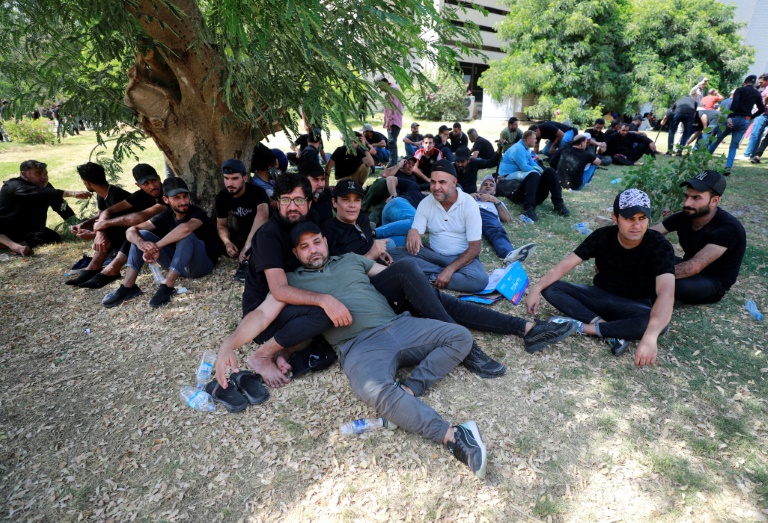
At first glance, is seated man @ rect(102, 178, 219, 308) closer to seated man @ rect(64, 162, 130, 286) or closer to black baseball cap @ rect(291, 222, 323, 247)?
seated man @ rect(64, 162, 130, 286)

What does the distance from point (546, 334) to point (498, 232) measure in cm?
242

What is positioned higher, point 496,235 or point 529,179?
point 529,179

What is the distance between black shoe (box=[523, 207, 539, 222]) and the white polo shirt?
2333 millimetres

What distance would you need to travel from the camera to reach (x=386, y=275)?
10.6 ft

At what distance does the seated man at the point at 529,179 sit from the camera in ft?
21.3

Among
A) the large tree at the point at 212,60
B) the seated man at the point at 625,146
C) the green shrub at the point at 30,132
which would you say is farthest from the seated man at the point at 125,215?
the green shrub at the point at 30,132

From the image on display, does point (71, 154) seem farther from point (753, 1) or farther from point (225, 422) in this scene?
point (753, 1)

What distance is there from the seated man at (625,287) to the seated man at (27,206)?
21.3ft

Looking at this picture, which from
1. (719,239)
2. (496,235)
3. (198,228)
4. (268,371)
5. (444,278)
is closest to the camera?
(268,371)

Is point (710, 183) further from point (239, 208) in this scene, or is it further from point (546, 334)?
point (239, 208)

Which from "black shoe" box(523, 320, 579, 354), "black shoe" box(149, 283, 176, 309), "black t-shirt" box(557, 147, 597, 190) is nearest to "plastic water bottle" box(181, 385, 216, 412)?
"black shoe" box(149, 283, 176, 309)

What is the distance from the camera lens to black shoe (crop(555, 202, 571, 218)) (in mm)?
6471

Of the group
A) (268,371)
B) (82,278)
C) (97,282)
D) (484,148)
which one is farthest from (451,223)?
(484,148)

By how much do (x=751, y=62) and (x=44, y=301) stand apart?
28731 millimetres
